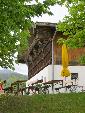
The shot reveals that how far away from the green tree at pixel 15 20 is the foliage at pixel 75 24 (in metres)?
6.03

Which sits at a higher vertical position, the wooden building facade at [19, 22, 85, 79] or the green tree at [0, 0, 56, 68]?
the wooden building facade at [19, 22, 85, 79]

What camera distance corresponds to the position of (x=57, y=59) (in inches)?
1319

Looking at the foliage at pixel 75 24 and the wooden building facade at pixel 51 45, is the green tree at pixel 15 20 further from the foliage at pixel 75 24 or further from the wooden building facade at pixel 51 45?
the wooden building facade at pixel 51 45

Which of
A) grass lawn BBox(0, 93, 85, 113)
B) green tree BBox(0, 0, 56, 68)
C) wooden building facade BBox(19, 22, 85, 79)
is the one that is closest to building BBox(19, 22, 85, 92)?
wooden building facade BBox(19, 22, 85, 79)

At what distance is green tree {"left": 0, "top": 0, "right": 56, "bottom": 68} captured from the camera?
1594 cm

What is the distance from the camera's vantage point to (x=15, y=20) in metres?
16.6

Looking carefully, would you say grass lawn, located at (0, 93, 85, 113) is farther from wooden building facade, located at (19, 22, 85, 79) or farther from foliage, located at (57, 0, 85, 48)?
wooden building facade, located at (19, 22, 85, 79)

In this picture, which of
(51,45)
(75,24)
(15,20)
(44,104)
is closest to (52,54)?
(51,45)

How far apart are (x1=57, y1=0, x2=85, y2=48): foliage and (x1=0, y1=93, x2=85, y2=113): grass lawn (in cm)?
329

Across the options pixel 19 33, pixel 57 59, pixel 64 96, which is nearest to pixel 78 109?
pixel 64 96

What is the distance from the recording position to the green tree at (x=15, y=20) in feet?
52.3

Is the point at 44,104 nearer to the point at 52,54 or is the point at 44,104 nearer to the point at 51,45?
the point at 52,54

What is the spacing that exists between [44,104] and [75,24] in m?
6.13

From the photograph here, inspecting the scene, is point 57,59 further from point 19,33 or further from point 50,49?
point 19,33
